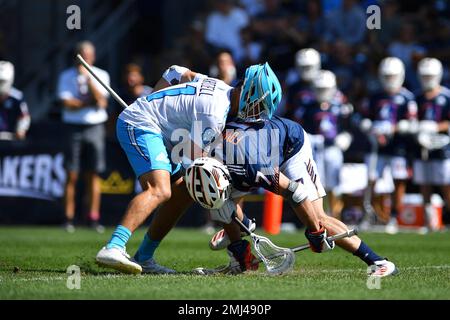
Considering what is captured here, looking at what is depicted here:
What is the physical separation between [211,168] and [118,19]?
12676 mm

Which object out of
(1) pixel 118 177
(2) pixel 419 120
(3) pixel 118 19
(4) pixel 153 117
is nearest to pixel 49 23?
(3) pixel 118 19

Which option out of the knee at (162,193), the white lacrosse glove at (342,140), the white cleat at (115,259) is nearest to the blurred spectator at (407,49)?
the white lacrosse glove at (342,140)

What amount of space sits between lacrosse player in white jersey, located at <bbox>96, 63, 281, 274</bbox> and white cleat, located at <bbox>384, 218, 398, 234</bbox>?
7314 millimetres

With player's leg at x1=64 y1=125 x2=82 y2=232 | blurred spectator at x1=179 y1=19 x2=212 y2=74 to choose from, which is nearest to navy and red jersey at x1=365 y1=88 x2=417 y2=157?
blurred spectator at x1=179 y1=19 x2=212 y2=74

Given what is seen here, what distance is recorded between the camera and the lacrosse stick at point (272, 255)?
7.57m

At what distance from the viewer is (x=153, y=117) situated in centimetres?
773

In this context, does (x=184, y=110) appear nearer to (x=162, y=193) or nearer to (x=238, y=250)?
(x=162, y=193)

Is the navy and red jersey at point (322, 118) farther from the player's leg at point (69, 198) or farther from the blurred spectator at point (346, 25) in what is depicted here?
the player's leg at point (69, 198)

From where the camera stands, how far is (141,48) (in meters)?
20.1

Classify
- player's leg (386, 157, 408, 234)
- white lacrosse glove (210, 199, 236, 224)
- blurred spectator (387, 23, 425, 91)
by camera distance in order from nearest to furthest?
white lacrosse glove (210, 199, 236, 224), player's leg (386, 157, 408, 234), blurred spectator (387, 23, 425, 91)

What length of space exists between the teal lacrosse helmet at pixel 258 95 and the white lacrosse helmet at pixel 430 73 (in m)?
7.66

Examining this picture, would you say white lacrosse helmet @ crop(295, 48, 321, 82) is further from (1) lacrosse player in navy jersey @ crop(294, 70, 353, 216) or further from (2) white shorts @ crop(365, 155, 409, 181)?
(2) white shorts @ crop(365, 155, 409, 181)

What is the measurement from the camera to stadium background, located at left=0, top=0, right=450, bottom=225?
15.1 meters

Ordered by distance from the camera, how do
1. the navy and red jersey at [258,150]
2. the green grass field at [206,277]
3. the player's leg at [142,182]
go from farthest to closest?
the navy and red jersey at [258,150] → the player's leg at [142,182] → the green grass field at [206,277]
